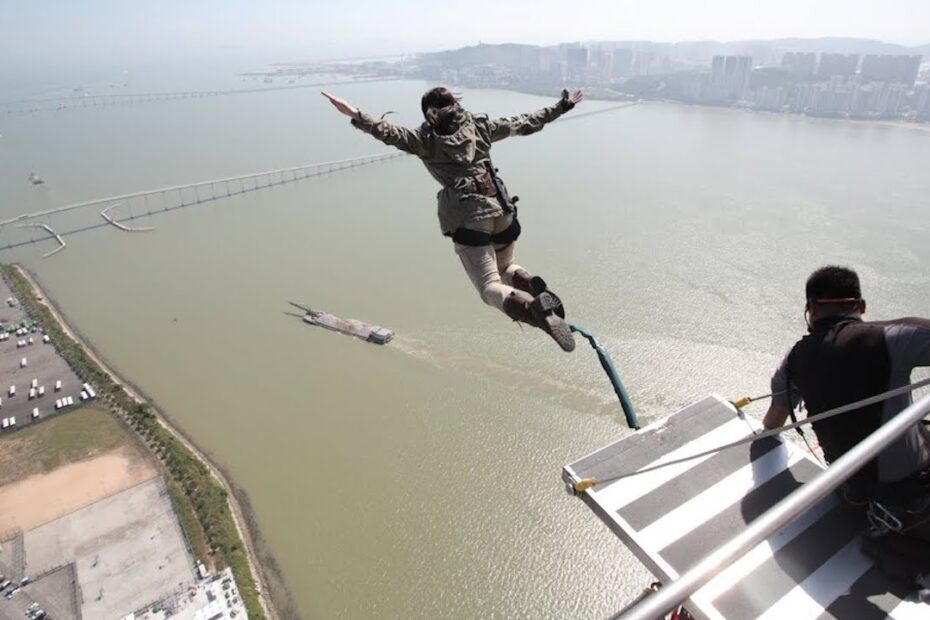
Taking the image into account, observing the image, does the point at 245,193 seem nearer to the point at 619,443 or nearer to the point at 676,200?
the point at 676,200

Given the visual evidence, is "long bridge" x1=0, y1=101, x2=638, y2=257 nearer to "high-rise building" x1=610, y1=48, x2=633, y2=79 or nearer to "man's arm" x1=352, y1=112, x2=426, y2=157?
"man's arm" x1=352, y1=112, x2=426, y2=157

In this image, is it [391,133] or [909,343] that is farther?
[391,133]

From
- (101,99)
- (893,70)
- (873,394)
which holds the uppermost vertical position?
(873,394)

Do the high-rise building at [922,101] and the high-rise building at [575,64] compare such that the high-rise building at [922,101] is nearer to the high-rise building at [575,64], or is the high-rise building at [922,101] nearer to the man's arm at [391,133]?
the high-rise building at [575,64]

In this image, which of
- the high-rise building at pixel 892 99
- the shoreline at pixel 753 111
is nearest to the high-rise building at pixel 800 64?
the shoreline at pixel 753 111

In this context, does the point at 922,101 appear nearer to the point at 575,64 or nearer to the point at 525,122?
the point at 575,64

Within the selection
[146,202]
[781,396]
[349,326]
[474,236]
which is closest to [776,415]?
[781,396]

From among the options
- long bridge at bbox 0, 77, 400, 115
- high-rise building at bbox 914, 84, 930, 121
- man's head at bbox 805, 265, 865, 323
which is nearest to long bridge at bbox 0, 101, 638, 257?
man's head at bbox 805, 265, 865, 323
